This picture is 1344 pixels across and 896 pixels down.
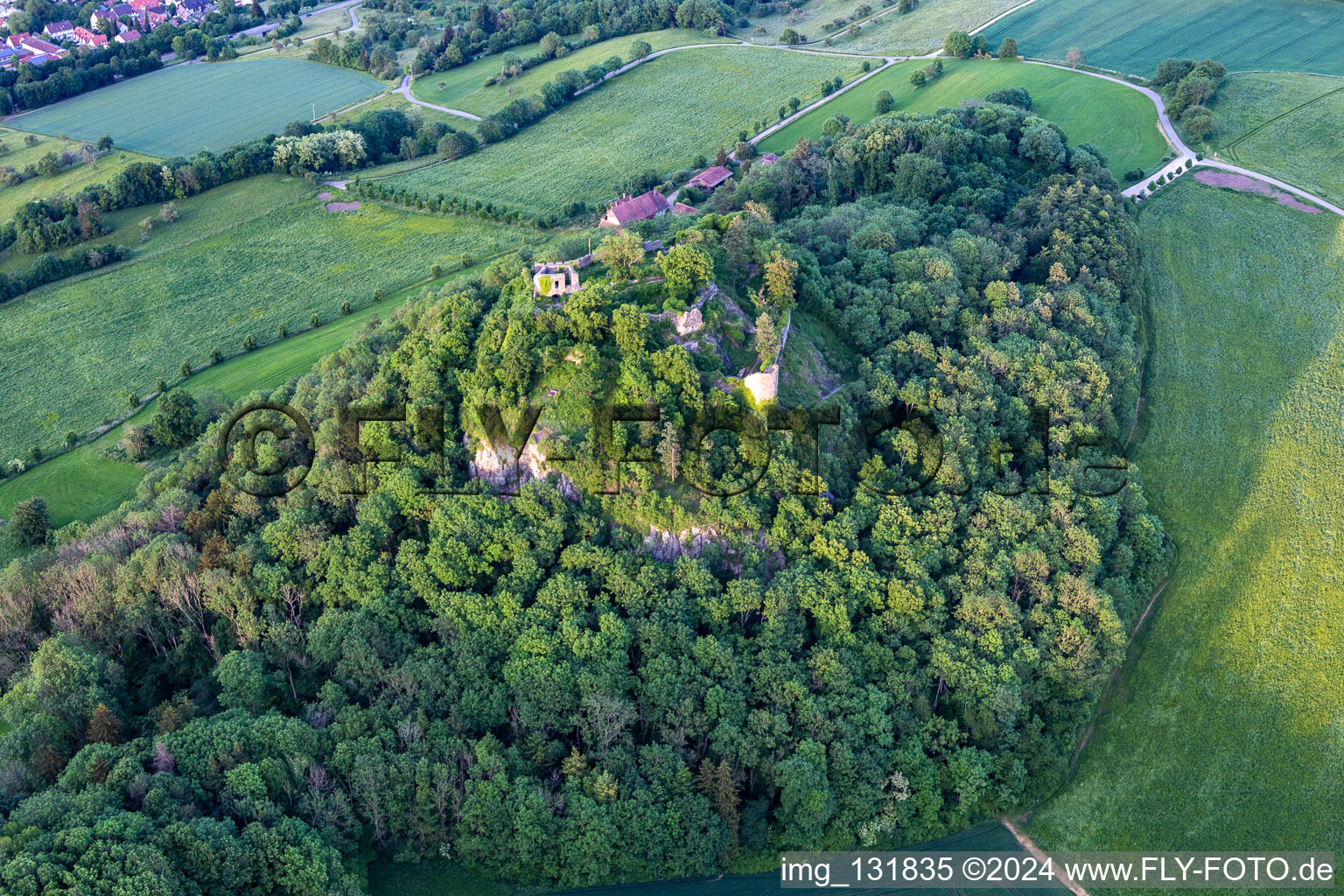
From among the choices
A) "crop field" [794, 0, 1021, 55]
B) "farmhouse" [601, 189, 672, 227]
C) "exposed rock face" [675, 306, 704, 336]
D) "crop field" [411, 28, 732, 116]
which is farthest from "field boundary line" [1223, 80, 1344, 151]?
"exposed rock face" [675, 306, 704, 336]

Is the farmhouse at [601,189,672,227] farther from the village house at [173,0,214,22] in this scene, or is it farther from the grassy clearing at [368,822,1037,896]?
the village house at [173,0,214,22]

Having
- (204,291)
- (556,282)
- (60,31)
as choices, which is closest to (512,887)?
(556,282)

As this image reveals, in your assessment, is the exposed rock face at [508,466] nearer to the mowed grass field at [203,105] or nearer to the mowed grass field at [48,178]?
the mowed grass field at [48,178]

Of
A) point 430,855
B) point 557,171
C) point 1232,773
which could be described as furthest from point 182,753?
point 557,171

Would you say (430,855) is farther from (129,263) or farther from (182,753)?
(129,263)

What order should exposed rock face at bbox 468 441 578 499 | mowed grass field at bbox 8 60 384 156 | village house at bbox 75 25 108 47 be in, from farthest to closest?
1. village house at bbox 75 25 108 47
2. mowed grass field at bbox 8 60 384 156
3. exposed rock face at bbox 468 441 578 499

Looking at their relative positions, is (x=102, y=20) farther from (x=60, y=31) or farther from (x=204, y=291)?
(x=204, y=291)
